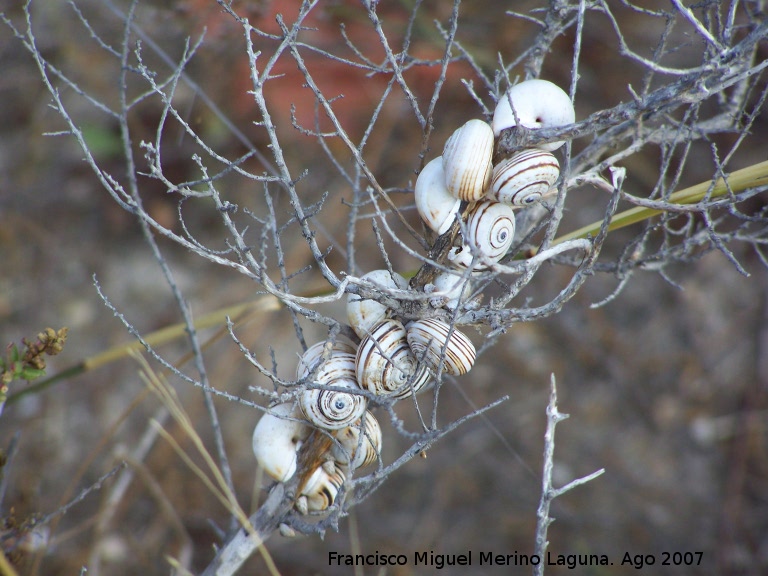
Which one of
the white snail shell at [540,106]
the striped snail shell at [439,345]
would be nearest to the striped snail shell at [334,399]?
the striped snail shell at [439,345]

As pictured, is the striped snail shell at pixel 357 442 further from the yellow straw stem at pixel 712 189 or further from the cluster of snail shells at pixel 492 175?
the yellow straw stem at pixel 712 189

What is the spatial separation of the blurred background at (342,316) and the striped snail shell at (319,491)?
149 cm

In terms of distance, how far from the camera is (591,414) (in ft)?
9.40

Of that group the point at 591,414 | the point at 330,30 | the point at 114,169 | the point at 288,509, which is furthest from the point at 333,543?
the point at 330,30

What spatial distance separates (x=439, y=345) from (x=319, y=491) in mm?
417

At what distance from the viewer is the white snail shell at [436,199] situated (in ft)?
3.38

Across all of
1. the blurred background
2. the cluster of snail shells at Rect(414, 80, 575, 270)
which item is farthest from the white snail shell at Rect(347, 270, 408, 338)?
the blurred background

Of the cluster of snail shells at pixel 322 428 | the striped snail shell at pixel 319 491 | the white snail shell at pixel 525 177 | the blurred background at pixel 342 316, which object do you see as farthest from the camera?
the blurred background at pixel 342 316

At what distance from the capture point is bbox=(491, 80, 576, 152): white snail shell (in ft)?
3.24

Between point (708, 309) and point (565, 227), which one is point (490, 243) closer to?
point (565, 227)

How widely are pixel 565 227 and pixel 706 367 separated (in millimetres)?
961

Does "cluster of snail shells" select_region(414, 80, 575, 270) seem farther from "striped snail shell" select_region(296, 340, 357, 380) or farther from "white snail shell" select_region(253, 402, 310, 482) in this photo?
"white snail shell" select_region(253, 402, 310, 482)

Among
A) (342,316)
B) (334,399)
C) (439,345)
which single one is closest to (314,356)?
(334,399)

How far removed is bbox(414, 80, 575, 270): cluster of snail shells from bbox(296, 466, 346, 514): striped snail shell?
1.67ft
